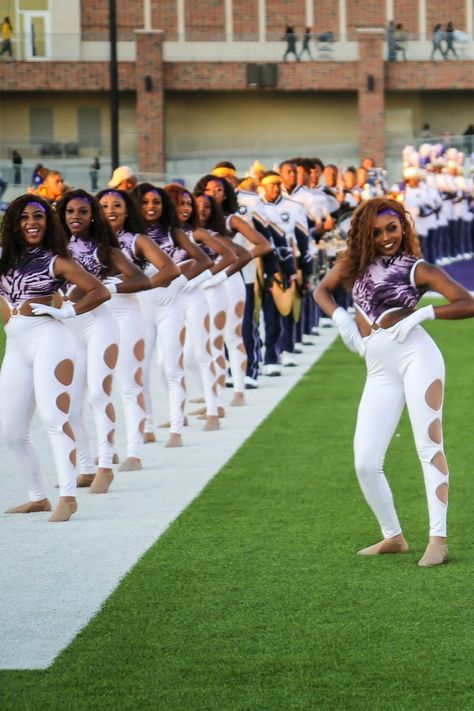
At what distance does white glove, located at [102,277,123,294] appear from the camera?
969cm

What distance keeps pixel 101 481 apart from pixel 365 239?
2.96 meters

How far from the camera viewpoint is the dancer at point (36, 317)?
8.66 metres

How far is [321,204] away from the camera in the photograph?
2006 cm

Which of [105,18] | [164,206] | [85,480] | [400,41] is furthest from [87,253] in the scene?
[105,18]

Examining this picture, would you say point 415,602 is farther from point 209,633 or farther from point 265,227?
point 265,227

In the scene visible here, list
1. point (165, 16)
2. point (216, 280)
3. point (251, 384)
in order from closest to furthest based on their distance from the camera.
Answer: point (216, 280), point (251, 384), point (165, 16)

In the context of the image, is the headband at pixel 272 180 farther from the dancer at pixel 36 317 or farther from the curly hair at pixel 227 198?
the dancer at pixel 36 317

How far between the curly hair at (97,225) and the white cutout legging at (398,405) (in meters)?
2.44

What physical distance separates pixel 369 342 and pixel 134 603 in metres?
1.56

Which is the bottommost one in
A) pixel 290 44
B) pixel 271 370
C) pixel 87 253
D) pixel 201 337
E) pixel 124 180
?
pixel 271 370

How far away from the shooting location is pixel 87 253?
9766 millimetres

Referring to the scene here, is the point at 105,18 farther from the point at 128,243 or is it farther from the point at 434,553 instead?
the point at 434,553

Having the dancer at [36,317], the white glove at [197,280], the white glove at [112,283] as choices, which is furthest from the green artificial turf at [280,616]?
the white glove at [197,280]

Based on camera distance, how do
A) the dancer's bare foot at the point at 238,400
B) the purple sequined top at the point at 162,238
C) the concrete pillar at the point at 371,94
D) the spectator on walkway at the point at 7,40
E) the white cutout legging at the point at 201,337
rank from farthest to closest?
the concrete pillar at the point at 371,94 → the spectator on walkway at the point at 7,40 → the dancer's bare foot at the point at 238,400 → the white cutout legging at the point at 201,337 → the purple sequined top at the point at 162,238
